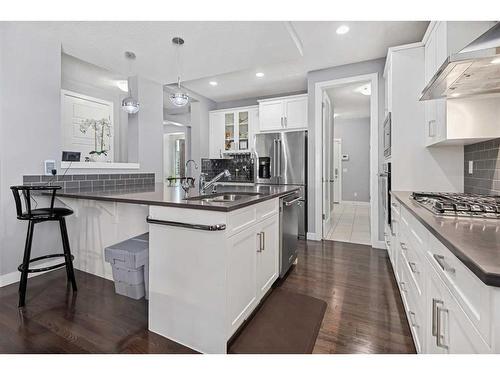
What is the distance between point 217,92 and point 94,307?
4.39 meters

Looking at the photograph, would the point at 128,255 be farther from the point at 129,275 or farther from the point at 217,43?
the point at 217,43

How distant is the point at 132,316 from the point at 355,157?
760 centimetres

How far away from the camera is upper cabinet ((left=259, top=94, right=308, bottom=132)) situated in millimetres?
4387

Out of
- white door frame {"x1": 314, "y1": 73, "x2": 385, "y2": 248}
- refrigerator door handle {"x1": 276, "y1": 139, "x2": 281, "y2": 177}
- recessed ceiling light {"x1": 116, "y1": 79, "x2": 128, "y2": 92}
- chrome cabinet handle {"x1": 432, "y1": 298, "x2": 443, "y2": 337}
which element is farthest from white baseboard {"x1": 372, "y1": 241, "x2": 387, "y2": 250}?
recessed ceiling light {"x1": 116, "y1": 79, "x2": 128, "y2": 92}

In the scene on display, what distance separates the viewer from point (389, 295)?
2.25 m

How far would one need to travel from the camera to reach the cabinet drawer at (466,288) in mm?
663

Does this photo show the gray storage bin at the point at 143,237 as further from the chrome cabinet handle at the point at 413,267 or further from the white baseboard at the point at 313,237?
the white baseboard at the point at 313,237

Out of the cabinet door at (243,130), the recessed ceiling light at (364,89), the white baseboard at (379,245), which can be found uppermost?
the recessed ceiling light at (364,89)

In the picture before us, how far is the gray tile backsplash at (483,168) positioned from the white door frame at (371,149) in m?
1.24

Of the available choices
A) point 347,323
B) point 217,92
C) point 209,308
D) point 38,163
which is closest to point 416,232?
point 347,323

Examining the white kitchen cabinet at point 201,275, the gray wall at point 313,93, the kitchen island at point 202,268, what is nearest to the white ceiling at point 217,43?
the gray wall at point 313,93

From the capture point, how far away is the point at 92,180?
10.1 feet

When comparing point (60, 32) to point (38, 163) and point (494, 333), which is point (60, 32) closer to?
point (38, 163)

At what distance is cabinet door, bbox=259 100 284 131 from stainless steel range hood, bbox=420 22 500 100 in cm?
292
